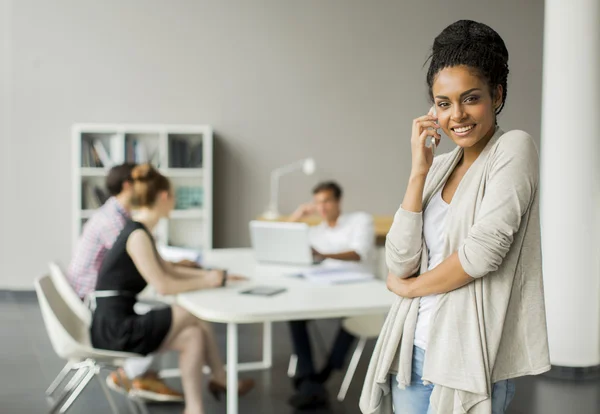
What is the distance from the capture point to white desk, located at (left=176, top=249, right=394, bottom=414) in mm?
2949

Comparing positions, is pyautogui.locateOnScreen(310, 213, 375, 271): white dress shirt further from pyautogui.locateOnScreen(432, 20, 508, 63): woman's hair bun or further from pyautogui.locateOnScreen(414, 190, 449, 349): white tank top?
pyautogui.locateOnScreen(432, 20, 508, 63): woman's hair bun

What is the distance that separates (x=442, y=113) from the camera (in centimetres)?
148

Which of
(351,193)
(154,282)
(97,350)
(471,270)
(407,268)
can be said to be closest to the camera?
(471,270)

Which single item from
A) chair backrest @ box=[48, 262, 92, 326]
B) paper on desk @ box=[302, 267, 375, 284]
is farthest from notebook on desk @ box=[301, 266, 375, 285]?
chair backrest @ box=[48, 262, 92, 326]

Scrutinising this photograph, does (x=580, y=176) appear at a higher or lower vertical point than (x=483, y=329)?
higher

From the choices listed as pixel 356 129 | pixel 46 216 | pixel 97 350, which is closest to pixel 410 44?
pixel 356 129

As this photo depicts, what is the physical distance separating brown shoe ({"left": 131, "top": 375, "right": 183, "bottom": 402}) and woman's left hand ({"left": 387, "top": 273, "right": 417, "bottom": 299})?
262cm

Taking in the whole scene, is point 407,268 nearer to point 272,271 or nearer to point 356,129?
point 272,271

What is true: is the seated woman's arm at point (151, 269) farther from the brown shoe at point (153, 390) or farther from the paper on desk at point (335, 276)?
the brown shoe at point (153, 390)

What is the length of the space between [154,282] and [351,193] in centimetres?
437

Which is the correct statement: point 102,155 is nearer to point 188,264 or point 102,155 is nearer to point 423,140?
point 188,264

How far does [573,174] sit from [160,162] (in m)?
3.81

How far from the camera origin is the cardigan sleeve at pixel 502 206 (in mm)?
1378

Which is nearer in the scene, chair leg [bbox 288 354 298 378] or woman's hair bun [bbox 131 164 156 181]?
woman's hair bun [bbox 131 164 156 181]
